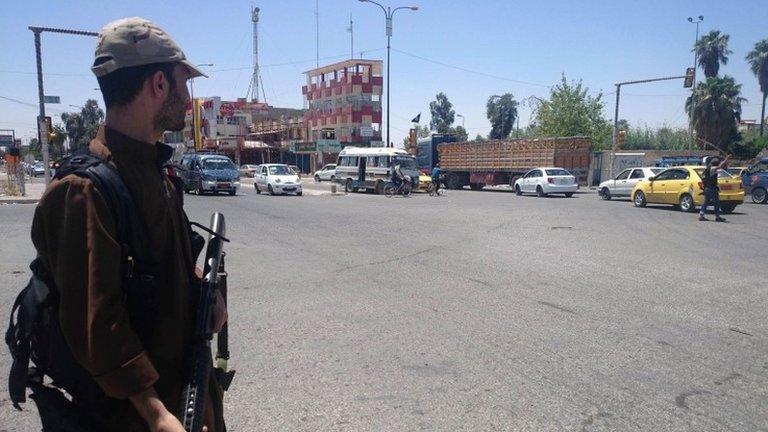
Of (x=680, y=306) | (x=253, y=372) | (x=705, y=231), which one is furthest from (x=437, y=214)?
(x=253, y=372)

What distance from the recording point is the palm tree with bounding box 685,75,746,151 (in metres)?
50.2

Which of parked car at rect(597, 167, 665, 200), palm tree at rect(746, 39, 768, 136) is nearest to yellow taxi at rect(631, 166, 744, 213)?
parked car at rect(597, 167, 665, 200)

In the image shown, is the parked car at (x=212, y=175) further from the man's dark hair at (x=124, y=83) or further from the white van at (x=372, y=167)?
the man's dark hair at (x=124, y=83)

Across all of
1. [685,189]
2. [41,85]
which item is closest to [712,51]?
[685,189]

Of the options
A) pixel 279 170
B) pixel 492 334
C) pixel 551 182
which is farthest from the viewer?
pixel 279 170

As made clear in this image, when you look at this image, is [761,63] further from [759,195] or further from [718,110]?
[759,195]

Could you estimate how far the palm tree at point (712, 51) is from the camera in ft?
199

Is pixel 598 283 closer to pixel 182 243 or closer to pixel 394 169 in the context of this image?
pixel 182 243

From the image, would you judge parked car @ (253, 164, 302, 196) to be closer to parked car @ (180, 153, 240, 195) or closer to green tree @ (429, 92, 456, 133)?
parked car @ (180, 153, 240, 195)

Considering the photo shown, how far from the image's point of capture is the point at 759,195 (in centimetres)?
2277

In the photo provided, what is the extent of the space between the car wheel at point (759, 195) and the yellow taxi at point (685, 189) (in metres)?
4.42

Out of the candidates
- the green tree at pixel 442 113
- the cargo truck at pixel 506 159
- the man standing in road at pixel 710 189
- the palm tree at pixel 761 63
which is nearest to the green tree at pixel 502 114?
the green tree at pixel 442 113

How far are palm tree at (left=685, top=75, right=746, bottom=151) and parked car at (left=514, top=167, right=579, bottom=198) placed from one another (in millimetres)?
29449

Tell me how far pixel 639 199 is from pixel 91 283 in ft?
73.6
